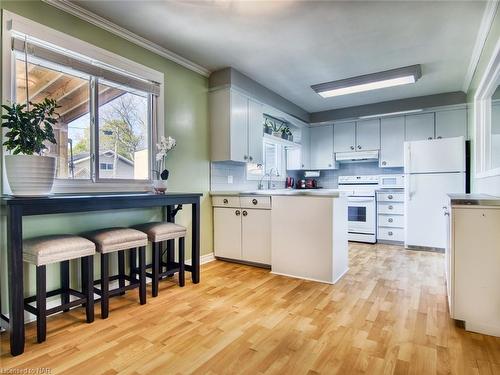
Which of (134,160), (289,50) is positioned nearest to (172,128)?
(134,160)

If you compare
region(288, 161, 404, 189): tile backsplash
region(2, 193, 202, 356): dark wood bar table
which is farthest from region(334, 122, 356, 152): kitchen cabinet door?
region(2, 193, 202, 356): dark wood bar table

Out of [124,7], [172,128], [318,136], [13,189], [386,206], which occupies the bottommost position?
[386,206]

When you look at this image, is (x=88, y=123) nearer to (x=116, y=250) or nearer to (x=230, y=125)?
(x=116, y=250)

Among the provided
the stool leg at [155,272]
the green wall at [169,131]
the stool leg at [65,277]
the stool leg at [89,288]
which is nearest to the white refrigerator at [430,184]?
the green wall at [169,131]

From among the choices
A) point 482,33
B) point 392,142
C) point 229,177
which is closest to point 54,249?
point 229,177

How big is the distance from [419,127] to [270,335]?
14.7 feet

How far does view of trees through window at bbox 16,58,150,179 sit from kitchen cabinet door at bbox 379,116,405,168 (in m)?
4.04

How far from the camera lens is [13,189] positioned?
1808mm

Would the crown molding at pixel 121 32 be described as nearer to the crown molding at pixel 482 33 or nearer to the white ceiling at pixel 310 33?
the white ceiling at pixel 310 33

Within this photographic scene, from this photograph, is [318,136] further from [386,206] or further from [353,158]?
[386,206]

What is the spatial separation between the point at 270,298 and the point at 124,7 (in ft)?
8.91

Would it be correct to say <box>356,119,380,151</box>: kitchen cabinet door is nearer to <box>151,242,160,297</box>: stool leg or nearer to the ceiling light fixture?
the ceiling light fixture

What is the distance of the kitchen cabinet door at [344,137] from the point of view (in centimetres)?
542

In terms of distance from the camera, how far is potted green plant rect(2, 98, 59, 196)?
180 centimetres
